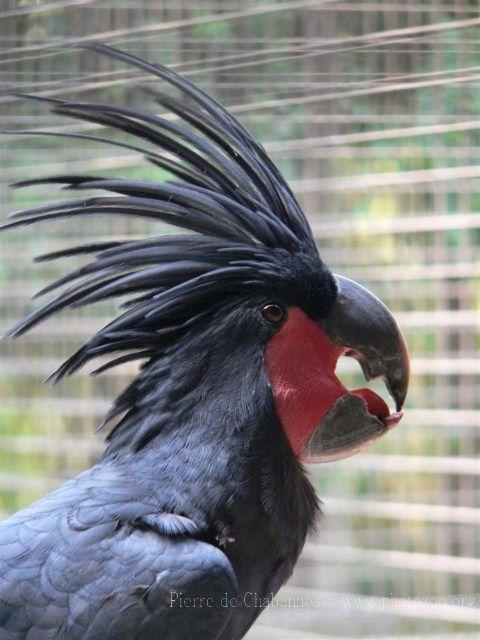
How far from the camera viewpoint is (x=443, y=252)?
2924 millimetres

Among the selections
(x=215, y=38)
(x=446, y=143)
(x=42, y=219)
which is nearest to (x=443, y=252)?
(x=446, y=143)

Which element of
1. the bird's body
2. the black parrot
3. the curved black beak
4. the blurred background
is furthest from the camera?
the blurred background

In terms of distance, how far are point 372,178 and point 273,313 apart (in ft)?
5.14

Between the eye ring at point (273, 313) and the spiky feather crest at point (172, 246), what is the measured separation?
0.10 feet

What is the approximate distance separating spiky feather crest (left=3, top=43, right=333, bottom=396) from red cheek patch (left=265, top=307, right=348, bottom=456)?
0.26 ft

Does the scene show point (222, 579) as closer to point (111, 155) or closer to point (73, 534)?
point (73, 534)

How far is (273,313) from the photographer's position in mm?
1513

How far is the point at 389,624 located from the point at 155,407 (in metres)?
1.89

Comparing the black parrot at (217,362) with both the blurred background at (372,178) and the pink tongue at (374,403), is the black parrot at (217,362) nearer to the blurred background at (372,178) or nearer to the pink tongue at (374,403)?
the pink tongue at (374,403)

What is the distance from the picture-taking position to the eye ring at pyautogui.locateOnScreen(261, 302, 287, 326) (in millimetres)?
1509

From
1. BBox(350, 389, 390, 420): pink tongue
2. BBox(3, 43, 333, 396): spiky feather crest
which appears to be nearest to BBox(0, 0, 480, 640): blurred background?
BBox(3, 43, 333, 396): spiky feather crest

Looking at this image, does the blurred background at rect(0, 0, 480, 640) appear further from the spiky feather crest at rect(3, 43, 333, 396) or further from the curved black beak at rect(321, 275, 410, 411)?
the curved black beak at rect(321, 275, 410, 411)

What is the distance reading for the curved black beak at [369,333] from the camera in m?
1.52

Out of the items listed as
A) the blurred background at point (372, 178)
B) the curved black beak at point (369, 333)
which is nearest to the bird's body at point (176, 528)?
the curved black beak at point (369, 333)
